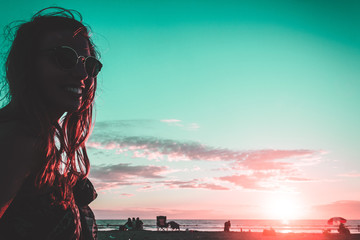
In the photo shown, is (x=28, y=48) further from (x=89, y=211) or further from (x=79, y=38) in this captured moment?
(x=89, y=211)

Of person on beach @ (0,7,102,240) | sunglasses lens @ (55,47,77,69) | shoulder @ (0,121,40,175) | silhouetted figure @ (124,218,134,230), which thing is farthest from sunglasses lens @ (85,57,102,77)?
silhouetted figure @ (124,218,134,230)

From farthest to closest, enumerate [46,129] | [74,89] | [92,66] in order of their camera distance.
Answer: [92,66]
[74,89]
[46,129]

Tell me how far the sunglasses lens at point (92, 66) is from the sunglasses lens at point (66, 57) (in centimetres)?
13

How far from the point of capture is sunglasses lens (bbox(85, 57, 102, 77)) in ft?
5.04

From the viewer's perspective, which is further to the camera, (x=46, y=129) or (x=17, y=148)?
(x=46, y=129)

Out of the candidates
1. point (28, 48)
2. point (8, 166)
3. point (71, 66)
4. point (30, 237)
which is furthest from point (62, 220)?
point (28, 48)

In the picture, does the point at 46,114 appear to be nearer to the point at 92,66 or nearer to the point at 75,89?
the point at 75,89

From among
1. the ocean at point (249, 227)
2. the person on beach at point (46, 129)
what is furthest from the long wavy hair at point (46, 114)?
the ocean at point (249, 227)

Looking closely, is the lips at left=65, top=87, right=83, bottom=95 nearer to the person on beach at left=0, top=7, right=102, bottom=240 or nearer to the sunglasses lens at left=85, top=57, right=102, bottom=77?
the person on beach at left=0, top=7, right=102, bottom=240

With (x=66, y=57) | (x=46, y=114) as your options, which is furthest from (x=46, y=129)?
(x=66, y=57)

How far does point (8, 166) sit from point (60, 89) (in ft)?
1.51

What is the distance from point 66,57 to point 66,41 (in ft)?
0.59

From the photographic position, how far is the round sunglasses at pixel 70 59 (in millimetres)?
1299

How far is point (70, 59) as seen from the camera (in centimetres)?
134
